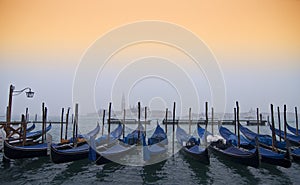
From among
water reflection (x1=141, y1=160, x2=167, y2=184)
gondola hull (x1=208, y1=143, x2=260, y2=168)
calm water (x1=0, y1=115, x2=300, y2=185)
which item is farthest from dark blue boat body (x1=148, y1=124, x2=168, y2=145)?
gondola hull (x1=208, y1=143, x2=260, y2=168)

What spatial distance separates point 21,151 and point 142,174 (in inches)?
89.5

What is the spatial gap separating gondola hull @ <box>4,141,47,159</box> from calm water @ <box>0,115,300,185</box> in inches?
9.3

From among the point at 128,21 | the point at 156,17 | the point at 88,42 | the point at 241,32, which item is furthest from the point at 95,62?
the point at 241,32

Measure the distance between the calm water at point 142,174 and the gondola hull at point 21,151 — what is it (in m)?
0.24

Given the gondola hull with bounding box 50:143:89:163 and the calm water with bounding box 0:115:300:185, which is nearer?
the calm water with bounding box 0:115:300:185

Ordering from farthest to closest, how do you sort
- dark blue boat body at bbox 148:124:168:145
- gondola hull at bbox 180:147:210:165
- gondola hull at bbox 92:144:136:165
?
1. dark blue boat body at bbox 148:124:168:145
2. gondola hull at bbox 180:147:210:165
3. gondola hull at bbox 92:144:136:165

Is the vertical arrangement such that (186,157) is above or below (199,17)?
below

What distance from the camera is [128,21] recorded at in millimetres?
4098

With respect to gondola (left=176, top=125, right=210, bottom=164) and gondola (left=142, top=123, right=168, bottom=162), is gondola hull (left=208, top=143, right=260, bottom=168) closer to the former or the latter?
gondola (left=176, top=125, right=210, bottom=164)

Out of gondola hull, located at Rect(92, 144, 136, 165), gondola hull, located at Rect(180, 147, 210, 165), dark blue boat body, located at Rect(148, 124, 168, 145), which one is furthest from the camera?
dark blue boat body, located at Rect(148, 124, 168, 145)

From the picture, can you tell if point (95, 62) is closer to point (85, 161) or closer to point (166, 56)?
point (166, 56)

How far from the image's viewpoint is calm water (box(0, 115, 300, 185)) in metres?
3.81

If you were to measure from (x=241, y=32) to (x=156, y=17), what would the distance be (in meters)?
1.50

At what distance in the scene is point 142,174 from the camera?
13.7 feet
